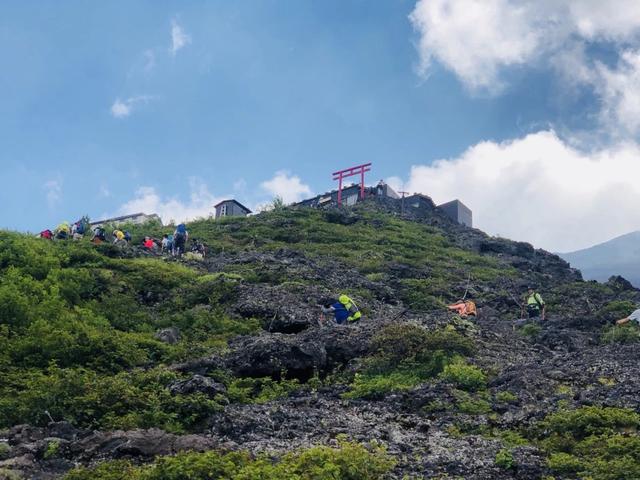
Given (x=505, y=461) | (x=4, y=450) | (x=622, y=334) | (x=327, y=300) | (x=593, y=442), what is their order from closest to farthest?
(x=505, y=461) → (x=4, y=450) → (x=593, y=442) → (x=622, y=334) → (x=327, y=300)

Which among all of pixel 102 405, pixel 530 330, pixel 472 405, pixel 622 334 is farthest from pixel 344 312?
pixel 102 405

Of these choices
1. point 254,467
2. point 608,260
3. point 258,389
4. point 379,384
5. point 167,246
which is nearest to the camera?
point 254,467

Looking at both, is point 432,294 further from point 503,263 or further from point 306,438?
point 306,438

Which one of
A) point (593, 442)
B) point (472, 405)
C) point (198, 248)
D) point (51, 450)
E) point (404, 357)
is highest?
point (198, 248)

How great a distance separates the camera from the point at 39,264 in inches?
1261

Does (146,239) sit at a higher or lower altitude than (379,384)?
higher

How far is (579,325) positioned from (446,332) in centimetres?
905

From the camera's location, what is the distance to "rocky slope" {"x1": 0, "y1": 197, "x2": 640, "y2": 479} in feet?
52.7

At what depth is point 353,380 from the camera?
72.9 feet

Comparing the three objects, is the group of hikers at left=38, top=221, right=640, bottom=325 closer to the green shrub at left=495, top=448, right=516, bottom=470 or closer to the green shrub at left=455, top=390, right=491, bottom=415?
the green shrub at left=455, top=390, right=491, bottom=415

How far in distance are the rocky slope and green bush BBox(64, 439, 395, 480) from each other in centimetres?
13

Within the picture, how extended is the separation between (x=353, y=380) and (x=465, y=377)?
9.13 feet

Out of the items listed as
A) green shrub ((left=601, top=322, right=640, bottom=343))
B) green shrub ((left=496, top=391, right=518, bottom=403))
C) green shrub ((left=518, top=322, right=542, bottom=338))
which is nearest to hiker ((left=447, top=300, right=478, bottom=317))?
green shrub ((left=518, top=322, right=542, bottom=338))

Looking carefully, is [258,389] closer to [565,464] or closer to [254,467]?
[254,467]
